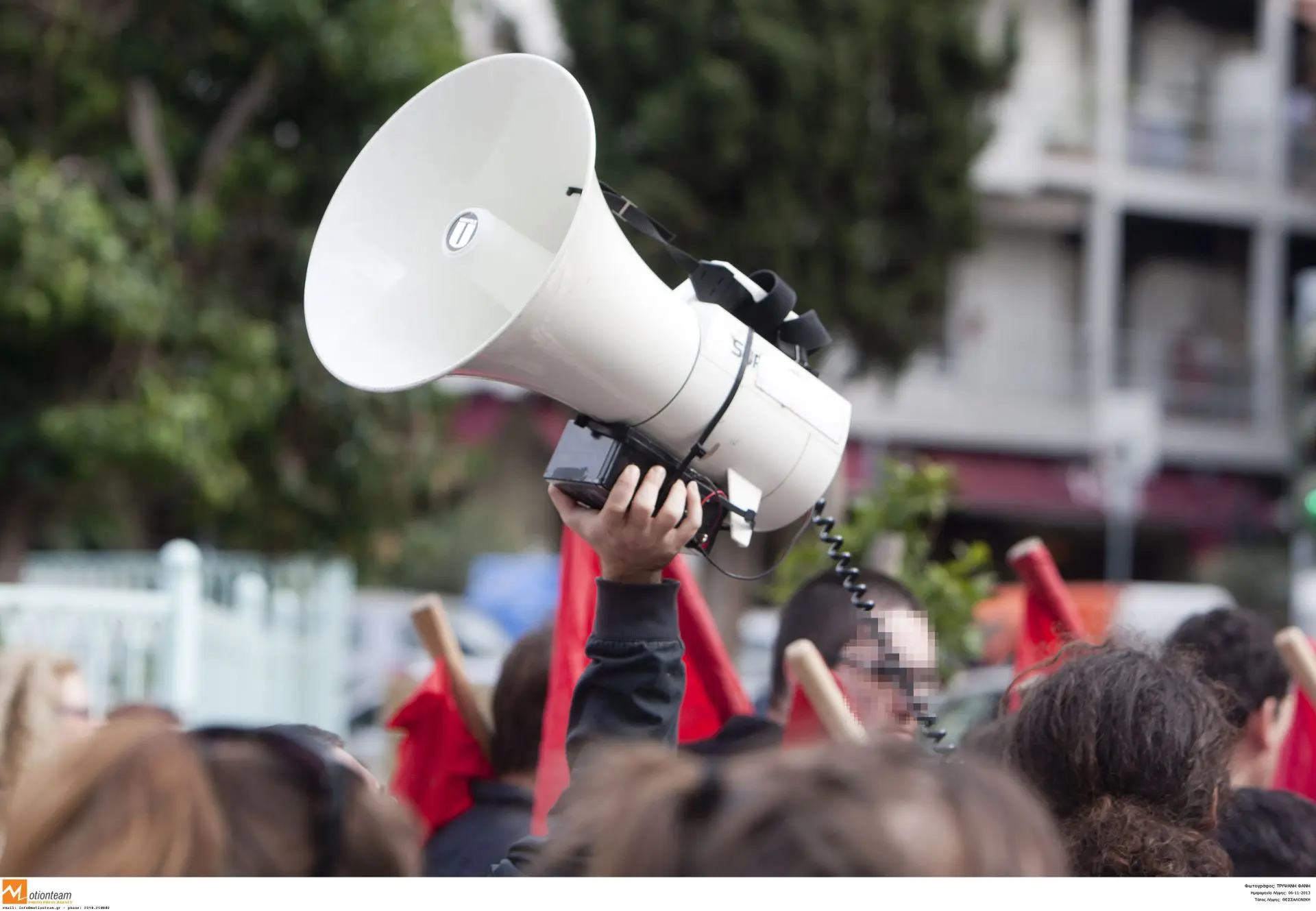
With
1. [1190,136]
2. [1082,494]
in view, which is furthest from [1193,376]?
[1190,136]

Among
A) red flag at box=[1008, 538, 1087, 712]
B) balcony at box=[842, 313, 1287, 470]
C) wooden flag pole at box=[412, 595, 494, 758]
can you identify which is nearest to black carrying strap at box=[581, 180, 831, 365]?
wooden flag pole at box=[412, 595, 494, 758]

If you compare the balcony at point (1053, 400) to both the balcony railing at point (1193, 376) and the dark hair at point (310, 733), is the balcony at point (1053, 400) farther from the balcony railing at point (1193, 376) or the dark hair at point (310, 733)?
the dark hair at point (310, 733)

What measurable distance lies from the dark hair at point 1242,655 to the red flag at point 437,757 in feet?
4.42

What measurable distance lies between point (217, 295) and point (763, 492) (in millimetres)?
5393

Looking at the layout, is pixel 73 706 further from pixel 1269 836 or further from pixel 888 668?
pixel 1269 836

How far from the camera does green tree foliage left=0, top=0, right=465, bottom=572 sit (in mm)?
5984

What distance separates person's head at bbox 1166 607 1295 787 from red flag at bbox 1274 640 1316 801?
19 mm

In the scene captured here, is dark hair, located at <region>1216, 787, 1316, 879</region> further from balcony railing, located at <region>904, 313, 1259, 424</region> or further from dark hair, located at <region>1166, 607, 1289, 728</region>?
balcony railing, located at <region>904, 313, 1259, 424</region>

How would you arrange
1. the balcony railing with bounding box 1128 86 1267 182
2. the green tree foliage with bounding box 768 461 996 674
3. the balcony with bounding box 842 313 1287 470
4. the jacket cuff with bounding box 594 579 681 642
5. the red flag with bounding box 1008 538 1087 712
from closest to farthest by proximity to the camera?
the jacket cuff with bounding box 594 579 681 642 < the red flag with bounding box 1008 538 1087 712 < the green tree foliage with bounding box 768 461 996 674 < the balcony with bounding box 842 313 1287 470 < the balcony railing with bounding box 1128 86 1267 182

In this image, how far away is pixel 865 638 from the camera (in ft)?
8.16

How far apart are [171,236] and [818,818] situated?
6313 mm

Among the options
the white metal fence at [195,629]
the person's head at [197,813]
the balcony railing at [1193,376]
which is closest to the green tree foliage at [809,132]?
the white metal fence at [195,629]

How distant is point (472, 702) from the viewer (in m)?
2.76

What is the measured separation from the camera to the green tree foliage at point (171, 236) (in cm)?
598
